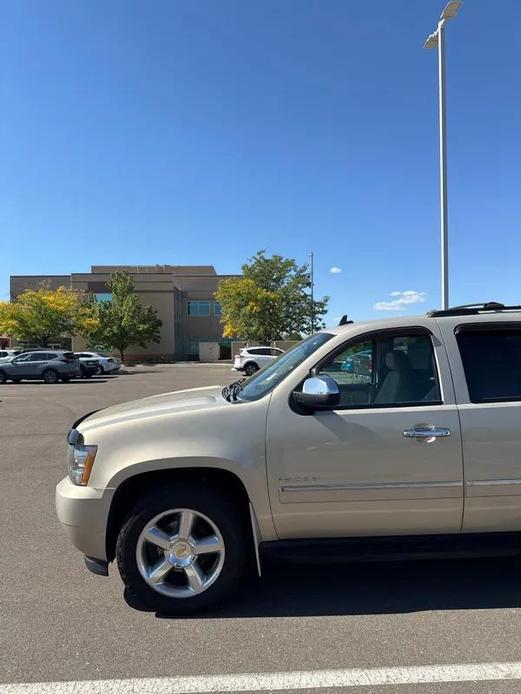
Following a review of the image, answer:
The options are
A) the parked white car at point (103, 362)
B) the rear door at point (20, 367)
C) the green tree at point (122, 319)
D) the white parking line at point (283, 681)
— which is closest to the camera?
the white parking line at point (283, 681)

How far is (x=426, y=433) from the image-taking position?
11.1ft

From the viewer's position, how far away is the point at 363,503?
3379mm

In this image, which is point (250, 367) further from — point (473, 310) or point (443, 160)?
point (473, 310)

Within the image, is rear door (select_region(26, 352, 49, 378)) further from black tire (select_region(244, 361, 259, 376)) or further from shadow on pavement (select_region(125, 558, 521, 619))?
shadow on pavement (select_region(125, 558, 521, 619))

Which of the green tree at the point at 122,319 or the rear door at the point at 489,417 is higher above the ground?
the green tree at the point at 122,319

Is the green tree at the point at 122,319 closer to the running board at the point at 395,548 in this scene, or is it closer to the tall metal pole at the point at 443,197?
the tall metal pole at the point at 443,197

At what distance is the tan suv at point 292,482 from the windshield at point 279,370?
0.10 metres

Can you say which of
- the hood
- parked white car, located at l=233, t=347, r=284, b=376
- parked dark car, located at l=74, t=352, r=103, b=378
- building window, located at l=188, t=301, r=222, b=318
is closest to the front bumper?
the hood

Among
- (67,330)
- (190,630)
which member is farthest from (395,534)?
(67,330)

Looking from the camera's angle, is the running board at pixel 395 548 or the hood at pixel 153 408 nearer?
the running board at pixel 395 548

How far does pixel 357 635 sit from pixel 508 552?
3.67 feet

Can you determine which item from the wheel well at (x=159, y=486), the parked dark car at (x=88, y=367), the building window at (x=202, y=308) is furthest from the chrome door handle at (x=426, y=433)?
the building window at (x=202, y=308)

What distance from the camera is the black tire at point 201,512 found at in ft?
11.0

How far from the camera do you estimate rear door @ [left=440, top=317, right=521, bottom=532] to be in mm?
3402
